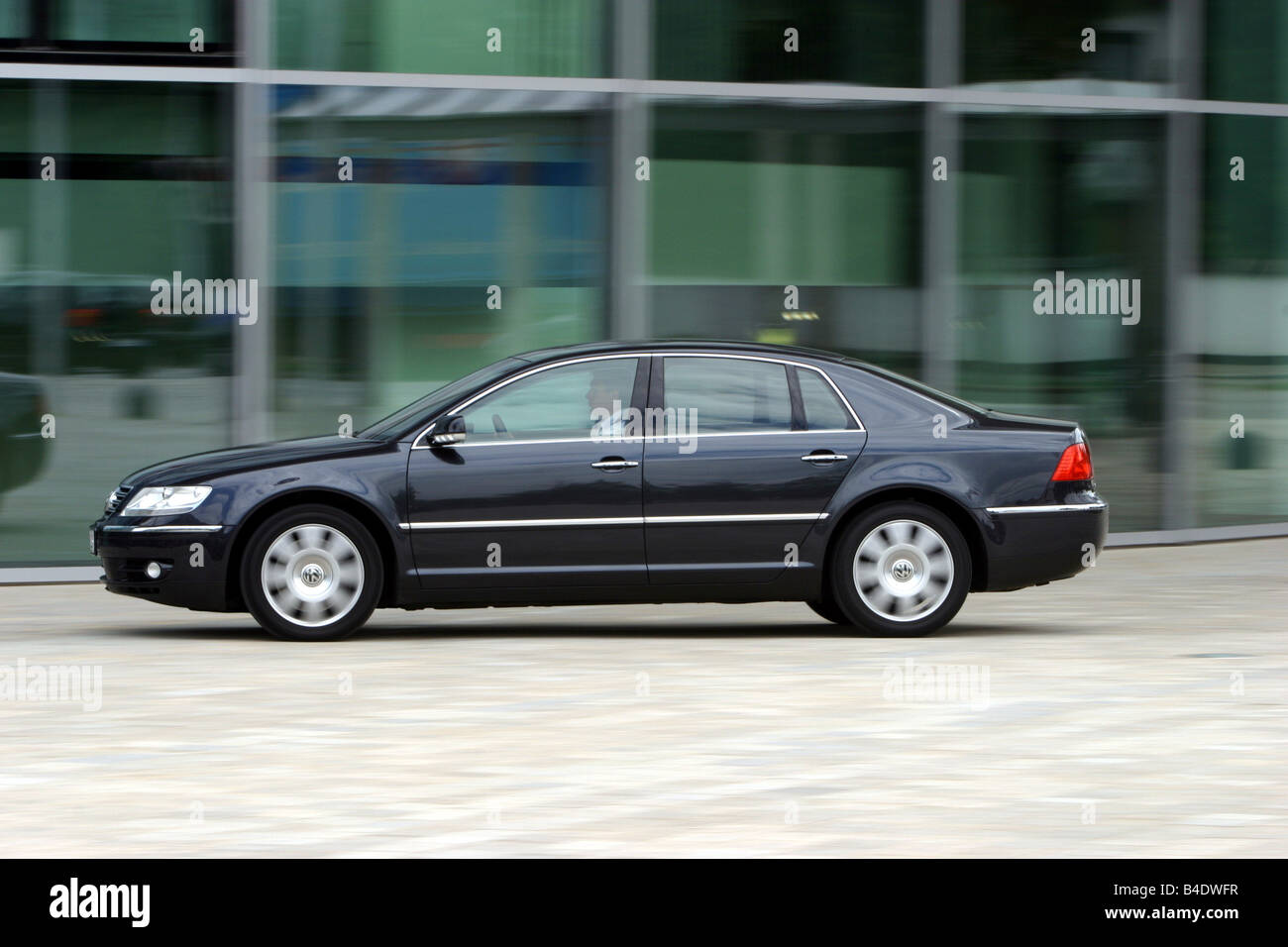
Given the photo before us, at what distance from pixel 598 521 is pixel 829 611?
1518 millimetres

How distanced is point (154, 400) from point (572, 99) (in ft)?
11.7

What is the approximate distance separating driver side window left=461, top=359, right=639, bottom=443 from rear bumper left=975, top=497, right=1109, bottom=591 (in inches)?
A: 75.8

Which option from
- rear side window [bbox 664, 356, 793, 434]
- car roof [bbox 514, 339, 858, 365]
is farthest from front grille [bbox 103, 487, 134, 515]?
rear side window [bbox 664, 356, 793, 434]

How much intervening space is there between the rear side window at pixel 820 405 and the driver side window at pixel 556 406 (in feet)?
2.92

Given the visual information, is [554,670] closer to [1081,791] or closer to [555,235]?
[1081,791]

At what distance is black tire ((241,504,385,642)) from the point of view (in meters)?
10.5

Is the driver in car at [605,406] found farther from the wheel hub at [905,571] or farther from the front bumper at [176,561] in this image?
the front bumper at [176,561]

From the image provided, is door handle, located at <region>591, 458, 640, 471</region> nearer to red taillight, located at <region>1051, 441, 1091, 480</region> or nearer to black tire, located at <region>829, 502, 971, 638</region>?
black tire, located at <region>829, 502, 971, 638</region>

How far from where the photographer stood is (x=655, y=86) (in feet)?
49.7

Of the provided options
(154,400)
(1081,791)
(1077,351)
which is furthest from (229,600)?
(1077,351)

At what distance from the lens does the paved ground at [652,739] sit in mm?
6191

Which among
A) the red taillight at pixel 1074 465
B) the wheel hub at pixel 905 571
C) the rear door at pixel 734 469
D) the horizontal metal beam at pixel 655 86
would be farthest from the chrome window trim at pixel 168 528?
the horizontal metal beam at pixel 655 86

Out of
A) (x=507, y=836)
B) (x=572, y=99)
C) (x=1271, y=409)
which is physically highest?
(x=572, y=99)

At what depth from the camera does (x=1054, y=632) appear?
445 inches
